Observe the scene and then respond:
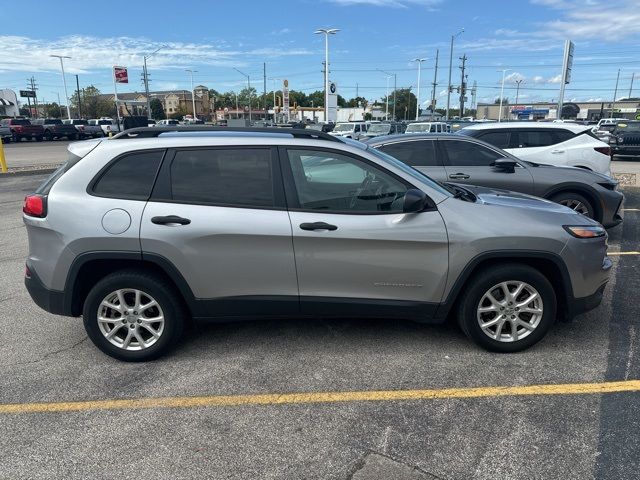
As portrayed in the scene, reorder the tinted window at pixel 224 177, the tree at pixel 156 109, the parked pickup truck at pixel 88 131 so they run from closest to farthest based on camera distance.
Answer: the tinted window at pixel 224 177
the parked pickup truck at pixel 88 131
the tree at pixel 156 109

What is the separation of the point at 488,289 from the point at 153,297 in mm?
2501

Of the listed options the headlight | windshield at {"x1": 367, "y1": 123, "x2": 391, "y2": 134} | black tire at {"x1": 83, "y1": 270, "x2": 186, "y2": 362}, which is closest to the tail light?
black tire at {"x1": 83, "y1": 270, "x2": 186, "y2": 362}

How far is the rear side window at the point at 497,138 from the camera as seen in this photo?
912 cm

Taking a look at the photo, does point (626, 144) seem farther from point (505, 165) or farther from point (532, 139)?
point (505, 165)

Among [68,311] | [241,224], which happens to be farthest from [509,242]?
[68,311]

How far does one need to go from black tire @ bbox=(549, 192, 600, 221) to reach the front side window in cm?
451

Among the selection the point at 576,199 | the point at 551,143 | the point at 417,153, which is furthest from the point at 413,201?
the point at 551,143

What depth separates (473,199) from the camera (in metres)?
3.83

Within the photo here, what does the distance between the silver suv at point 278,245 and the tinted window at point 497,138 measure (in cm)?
576

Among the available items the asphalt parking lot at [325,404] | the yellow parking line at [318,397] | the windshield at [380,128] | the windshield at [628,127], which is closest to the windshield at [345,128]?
the windshield at [380,128]

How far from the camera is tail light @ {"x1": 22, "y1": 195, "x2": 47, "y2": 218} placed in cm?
357

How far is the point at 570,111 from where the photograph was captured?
72562 millimetres

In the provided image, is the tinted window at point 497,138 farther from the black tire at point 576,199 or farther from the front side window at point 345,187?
the front side window at point 345,187

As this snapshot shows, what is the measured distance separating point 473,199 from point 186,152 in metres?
2.25
